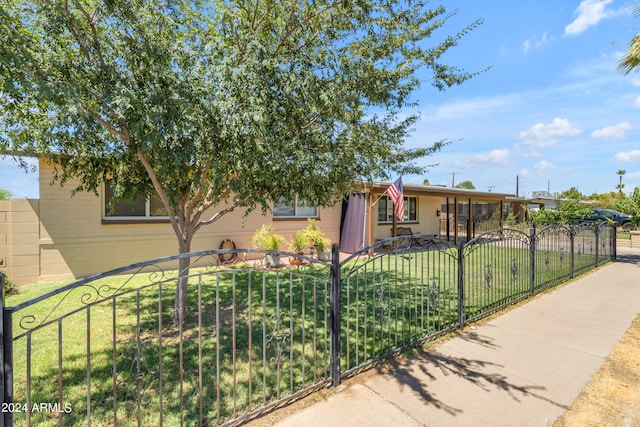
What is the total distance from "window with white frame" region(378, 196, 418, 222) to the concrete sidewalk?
9391 millimetres

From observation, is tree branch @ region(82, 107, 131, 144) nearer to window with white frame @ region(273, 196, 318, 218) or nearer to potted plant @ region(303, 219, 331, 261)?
potted plant @ region(303, 219, 331, 261)

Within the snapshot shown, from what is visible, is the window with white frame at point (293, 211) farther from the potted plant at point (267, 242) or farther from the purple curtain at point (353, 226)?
the potted plant at point (267, 242)

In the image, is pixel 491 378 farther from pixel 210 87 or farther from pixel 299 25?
pixel 299 25

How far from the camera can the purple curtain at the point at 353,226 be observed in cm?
1171

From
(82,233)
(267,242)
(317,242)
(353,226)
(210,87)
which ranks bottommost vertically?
(317,242)

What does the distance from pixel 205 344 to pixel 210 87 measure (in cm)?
307

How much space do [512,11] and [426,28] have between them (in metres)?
2.45

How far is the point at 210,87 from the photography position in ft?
10.7

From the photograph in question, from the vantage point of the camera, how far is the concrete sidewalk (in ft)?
8.46

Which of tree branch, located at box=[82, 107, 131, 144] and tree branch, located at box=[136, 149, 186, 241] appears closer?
tree branch, located at box=[82, 107, 131, 144]

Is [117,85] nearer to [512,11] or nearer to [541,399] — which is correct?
[541,399]

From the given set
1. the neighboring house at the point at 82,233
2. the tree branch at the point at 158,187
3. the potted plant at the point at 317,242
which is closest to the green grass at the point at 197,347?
the neighboring house at the point at 82,233

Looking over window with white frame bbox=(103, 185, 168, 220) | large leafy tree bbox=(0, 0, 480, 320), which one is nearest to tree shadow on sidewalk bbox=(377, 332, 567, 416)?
large leafy tree bbox=(0, 0, 480, 320)

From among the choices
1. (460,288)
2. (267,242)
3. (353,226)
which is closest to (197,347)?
(460,288)
